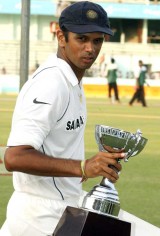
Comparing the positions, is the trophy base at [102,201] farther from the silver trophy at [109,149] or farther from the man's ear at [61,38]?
the man's ear at [61,38]

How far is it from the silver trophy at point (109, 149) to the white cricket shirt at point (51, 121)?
325 mm

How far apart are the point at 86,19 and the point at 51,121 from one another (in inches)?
18.1

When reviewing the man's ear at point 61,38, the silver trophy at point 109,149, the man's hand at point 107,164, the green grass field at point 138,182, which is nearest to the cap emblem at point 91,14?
the man's ear at point 61,38

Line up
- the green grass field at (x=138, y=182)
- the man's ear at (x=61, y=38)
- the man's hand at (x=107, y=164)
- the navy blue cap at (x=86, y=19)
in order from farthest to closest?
the green grass field at (x=138, y=182) < the man's ear at (x=61, y=38) < the navy blue cap at (x=86, y=19) < the man's hand at (x=107, y=164)

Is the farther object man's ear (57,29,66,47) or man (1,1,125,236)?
man's ear (57,29,66,47)

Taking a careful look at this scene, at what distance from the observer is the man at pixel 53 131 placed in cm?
349

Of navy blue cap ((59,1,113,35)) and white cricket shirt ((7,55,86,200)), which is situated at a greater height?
navy blue cap ((59,1,113,35))

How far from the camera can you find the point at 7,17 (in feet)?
188

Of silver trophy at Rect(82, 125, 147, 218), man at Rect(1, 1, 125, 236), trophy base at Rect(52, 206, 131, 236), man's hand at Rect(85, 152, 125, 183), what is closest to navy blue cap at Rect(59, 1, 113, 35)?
man at Rect(1, 1, 125, 236)

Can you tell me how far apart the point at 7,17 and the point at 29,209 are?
5425 centimetres

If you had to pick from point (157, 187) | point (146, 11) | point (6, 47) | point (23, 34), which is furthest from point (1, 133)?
point (146, 11)

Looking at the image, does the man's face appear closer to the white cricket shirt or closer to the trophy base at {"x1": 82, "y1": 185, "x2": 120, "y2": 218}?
the white cricket shirt

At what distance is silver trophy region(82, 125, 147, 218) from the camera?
3.29 meters

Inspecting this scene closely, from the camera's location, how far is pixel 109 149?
10.9ft
